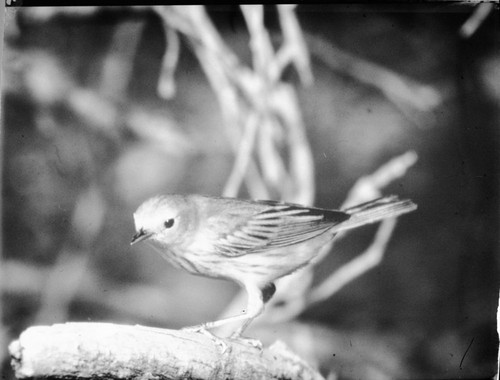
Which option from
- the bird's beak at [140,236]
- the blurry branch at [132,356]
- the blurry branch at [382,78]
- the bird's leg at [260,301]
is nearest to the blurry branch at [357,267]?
the bird's leg at [260,301]

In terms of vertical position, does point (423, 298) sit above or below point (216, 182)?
below

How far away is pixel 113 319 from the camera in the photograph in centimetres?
151

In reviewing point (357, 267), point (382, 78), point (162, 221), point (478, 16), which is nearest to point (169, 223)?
point (162, 221)

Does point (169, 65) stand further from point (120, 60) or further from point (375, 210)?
point (375, 210)

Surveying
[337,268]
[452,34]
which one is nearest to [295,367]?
[337,268]

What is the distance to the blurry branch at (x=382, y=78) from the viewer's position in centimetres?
154

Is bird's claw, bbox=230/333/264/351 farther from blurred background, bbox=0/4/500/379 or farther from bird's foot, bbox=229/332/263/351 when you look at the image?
blurred background, bbox=0/4/500/379

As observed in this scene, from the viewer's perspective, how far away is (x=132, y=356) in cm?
127

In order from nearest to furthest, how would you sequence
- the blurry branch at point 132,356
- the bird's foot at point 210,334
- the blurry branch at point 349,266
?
the blurry branch at point 132,356, the bird's foot at point 210,334, the blurry branch at point 349,266

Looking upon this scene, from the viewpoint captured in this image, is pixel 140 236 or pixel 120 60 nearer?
pixel 140 236

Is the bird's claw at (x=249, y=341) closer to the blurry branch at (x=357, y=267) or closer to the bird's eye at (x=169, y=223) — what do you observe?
the blurry branch at (x=357, y=267)

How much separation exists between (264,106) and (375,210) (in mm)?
458

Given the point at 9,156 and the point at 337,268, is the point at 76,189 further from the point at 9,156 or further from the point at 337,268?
the point at 337,268

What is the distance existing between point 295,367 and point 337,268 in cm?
31
